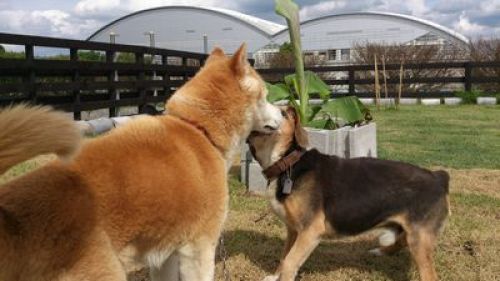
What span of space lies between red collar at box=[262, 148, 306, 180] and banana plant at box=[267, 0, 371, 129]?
215 centimetres

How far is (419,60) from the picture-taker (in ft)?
75.9

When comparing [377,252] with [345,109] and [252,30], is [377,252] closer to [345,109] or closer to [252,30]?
[345,109]

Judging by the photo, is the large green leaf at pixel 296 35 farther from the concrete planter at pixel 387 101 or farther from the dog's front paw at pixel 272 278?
the concrete planter at pixel 387 101

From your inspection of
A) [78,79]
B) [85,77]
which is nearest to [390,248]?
[78,79]

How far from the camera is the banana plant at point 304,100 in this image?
608 cm

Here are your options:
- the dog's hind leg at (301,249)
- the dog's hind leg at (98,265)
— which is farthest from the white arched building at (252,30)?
the dog's hind leg at (98,265)

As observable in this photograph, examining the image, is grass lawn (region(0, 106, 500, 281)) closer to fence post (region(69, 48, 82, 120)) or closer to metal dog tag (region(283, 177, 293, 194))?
metal dog tag (region(283, 177, 293, 194))

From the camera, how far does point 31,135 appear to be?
72.0 inches

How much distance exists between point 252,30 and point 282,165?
38823mm

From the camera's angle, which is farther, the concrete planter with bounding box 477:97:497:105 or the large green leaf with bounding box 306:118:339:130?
the concrete planter with bounding box 477:97:497:105

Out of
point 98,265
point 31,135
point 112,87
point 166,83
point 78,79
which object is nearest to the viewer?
point 31,135

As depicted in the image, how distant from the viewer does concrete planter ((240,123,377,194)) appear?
554cm

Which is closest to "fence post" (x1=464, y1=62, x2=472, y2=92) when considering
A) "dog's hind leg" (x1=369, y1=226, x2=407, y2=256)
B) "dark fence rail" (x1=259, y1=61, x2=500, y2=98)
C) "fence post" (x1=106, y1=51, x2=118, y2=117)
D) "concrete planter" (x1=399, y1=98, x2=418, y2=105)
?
"dark fence rail" (x1=259, y1=61, x2=500, y2=98)

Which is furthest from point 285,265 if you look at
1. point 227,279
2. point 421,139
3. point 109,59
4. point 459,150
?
point 109,59
